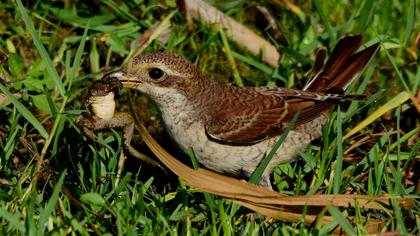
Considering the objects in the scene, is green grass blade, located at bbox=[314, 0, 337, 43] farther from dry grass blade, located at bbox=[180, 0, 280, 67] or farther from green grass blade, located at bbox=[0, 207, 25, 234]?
green grass blade, located at bbox=[0, 207, 25, 234]

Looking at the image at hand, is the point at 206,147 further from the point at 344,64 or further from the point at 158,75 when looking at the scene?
the point at 344,64

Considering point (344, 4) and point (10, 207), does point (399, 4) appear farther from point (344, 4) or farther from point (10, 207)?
point (10, 207)

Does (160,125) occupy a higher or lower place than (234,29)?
lower

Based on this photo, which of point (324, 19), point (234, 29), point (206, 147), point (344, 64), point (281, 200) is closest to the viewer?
point (281, 200)

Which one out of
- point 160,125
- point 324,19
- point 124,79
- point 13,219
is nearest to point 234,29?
point 324,19

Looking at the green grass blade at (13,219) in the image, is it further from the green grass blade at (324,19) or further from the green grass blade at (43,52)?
the green grass blade at (324,19)

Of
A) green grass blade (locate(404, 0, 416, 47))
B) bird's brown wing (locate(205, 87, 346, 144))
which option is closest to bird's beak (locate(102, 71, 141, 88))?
bird's brown wing (locate(205, 87, 346, 144))
